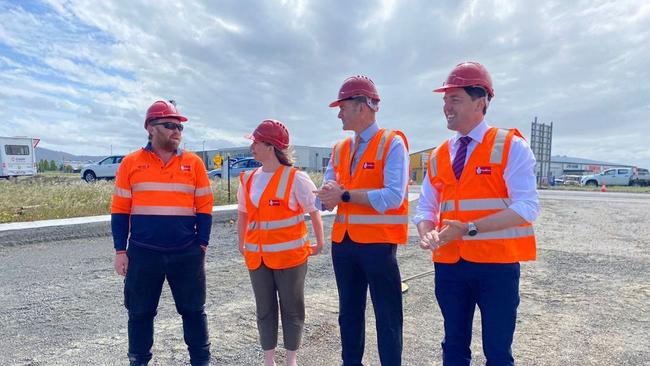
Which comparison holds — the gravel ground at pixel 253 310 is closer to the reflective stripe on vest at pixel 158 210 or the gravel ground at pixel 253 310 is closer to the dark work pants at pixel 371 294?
the dark work pants at pixel 371 294

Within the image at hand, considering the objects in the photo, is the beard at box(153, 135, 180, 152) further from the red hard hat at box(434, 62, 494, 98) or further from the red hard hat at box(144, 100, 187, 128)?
the red hard hat at box(434, 62, 494, 98)

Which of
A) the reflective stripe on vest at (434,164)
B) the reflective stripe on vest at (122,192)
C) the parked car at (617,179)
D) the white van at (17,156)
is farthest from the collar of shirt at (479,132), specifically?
the parked car at (617,179)

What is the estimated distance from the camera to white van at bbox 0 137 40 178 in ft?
78.4

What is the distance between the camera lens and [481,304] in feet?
7.25

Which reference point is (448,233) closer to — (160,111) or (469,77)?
(469,77)

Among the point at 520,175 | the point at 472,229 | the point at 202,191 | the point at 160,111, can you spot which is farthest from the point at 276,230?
the point at 520,175

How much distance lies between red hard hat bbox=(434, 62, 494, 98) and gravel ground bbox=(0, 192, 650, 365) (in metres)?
2.13

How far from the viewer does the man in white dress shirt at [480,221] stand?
6.95 feet

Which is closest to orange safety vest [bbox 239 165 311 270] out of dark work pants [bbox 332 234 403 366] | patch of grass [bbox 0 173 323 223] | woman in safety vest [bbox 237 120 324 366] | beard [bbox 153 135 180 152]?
woman in safety vest [bbox 237 120 324 366]

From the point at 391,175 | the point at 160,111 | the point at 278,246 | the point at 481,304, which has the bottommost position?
the point at 481,304

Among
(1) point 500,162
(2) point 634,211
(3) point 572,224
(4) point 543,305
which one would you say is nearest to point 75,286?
(1) point 500,162

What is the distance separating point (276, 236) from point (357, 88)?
1161 millimetres

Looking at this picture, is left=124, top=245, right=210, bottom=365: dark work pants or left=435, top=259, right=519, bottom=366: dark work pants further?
left=124, top=245, right=210, bottom=365: dark work pants

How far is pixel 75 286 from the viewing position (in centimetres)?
496
